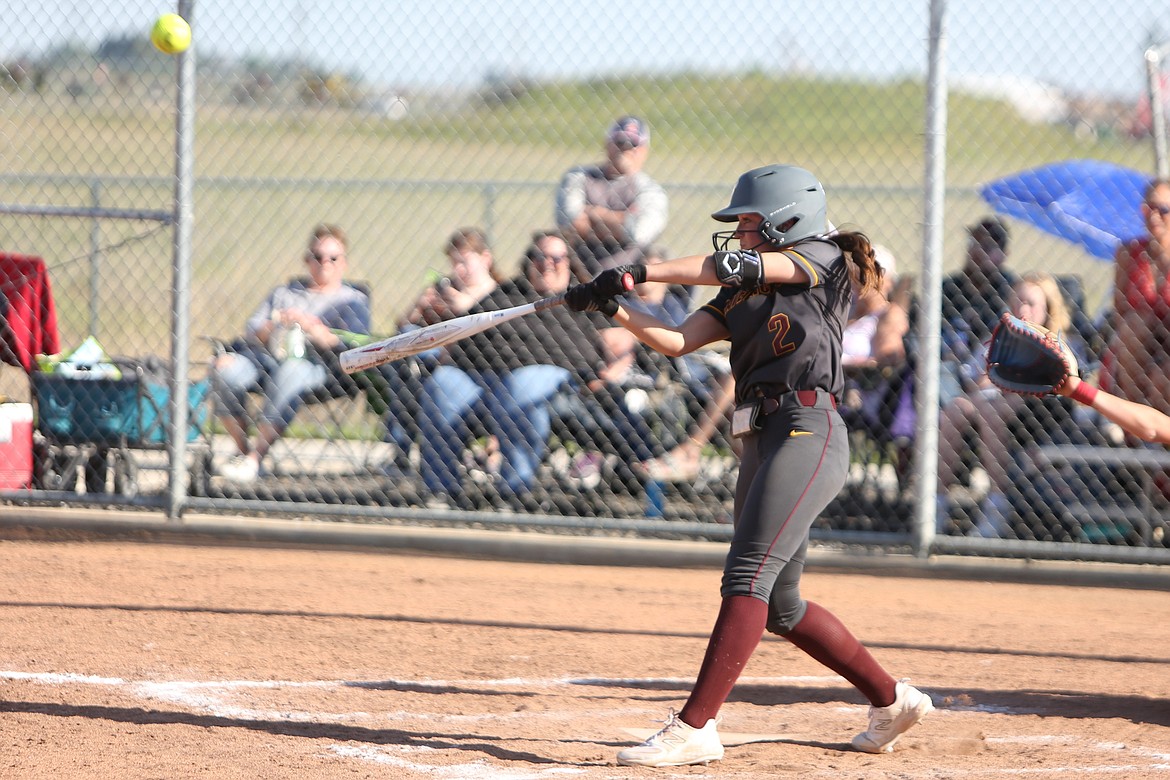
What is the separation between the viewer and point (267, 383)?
25.7 ft

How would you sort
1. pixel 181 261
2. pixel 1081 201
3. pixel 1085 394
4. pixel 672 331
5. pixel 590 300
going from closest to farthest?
1. pixel 1085 394
2. pixel 590 300
3. pixel 672 331
4. pixel 181 261
5. pixel 1081 201

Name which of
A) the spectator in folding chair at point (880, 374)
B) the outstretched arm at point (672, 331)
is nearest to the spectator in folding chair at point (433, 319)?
the spectator in folding chair at point (880, 374)

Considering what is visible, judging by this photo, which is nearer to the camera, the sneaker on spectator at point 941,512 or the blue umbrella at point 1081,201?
the sneaker on spectator at point 941,512

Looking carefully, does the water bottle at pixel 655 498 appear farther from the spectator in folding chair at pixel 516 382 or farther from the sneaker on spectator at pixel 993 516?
the sneaker on spectator at pixel 993 516

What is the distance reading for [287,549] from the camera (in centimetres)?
713

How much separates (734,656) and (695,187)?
4564 mm

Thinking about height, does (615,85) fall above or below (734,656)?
above

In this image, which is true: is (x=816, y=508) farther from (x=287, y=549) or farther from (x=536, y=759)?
(x=287, y=549)

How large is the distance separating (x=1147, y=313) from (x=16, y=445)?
6.13 meters

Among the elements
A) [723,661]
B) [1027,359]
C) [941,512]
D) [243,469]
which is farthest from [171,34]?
[1027,359]

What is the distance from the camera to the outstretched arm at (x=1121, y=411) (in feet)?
11.5

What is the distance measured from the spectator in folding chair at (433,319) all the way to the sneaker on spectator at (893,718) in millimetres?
4060

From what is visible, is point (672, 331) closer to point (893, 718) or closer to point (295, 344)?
point (893, 718)

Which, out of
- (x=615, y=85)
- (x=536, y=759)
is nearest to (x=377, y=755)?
(x=536, y=759)
